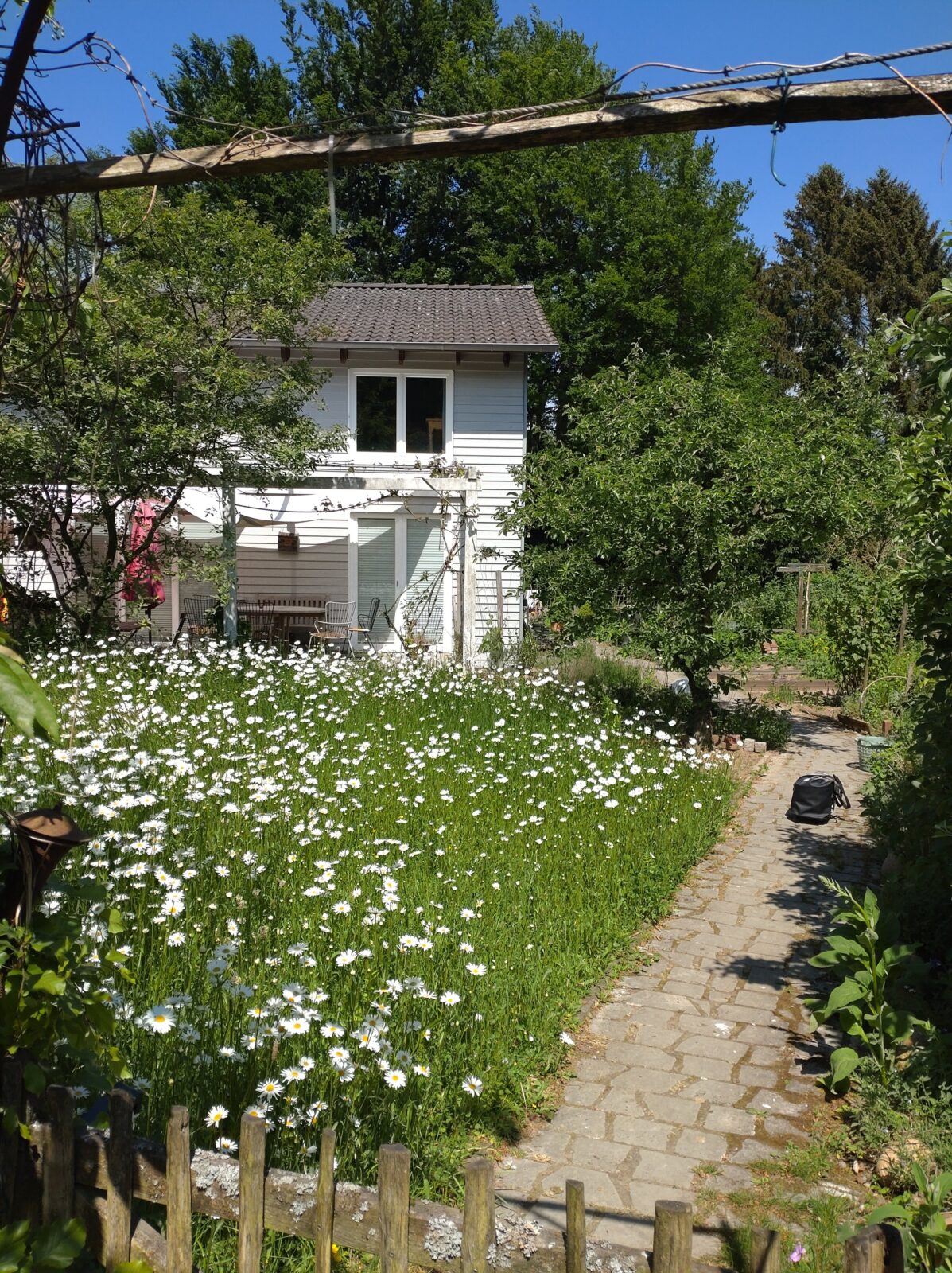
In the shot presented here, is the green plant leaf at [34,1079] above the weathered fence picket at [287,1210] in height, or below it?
above

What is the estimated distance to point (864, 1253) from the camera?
5.87ft

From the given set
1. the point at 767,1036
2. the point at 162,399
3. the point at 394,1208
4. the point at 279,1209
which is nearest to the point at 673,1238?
the point at 394,1208

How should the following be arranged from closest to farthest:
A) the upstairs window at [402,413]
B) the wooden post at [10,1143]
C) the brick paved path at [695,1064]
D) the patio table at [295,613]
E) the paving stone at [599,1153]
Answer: the wooden post at [10,1143]
the brick paved path at [695,1064]
the paving stone at [599,1153]
the patio table at [295,613]
the upstairs window at [402,413]

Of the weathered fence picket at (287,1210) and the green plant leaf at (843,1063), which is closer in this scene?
the weathered fence picket at (287,1210)

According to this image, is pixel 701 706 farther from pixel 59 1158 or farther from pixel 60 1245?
pixel 60 1245

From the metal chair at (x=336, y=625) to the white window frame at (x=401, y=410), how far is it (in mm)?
2805

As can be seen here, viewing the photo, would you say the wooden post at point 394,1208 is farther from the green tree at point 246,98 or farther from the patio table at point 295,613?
the green tree at point 246,98

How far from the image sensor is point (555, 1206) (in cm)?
352

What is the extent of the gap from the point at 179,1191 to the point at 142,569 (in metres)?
11.1

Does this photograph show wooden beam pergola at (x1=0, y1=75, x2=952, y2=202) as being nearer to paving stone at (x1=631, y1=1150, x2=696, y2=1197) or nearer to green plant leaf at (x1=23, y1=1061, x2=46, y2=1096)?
green plant leaf at (x1=23, y1=1061, x2=46, y2=1096)

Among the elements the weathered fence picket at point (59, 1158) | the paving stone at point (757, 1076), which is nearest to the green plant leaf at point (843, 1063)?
the paving stone at point (757, 1076)

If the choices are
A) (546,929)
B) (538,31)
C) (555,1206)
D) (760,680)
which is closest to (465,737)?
(546,929)

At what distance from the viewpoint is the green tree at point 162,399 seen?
38.0 ft

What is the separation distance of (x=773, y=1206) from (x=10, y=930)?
2.81m
